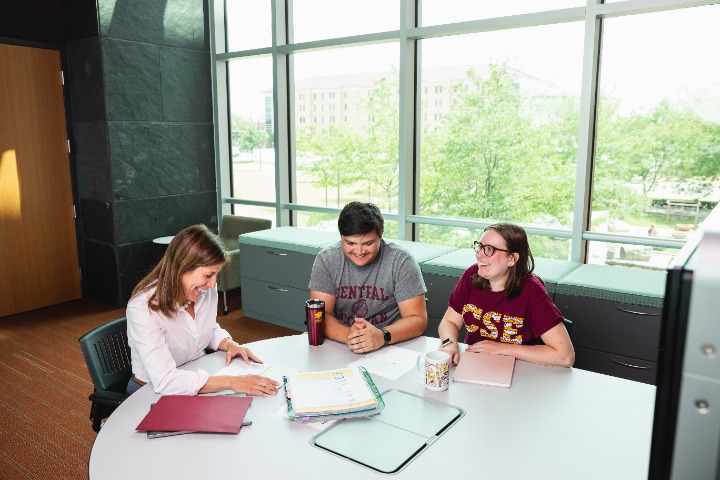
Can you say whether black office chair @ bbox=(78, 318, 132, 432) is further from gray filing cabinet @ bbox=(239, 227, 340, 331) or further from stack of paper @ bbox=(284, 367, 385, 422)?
gray filing cabinet @ bbox=(239, 227, 340, 331)

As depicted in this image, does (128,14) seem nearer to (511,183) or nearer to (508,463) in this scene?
(511,183)

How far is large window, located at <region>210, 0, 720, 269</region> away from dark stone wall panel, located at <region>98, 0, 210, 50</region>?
21 centimetres

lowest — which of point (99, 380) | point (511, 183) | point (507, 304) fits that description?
point (99, 380)

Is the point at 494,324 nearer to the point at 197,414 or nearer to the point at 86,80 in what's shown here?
the point at 197,414

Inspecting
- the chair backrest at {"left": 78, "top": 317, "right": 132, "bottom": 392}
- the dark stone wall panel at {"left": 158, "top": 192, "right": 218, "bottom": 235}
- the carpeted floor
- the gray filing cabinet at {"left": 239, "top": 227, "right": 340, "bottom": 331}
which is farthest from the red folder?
A: the dark stone wall panel at {"left": 158, "top": 192, "right": 218, "bottom": 235}

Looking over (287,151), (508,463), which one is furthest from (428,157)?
(508,463)

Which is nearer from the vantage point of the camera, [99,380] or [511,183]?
[99,380]

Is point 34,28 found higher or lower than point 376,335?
higher

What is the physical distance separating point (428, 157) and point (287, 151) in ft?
5.12

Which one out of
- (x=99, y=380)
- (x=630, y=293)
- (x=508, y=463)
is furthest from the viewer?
(x=630, y=293)

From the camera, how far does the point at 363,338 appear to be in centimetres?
206

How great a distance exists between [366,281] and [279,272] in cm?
200

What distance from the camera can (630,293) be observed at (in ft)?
9.51

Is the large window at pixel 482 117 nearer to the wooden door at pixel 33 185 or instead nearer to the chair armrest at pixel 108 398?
the wooden door at pixel 33 185
